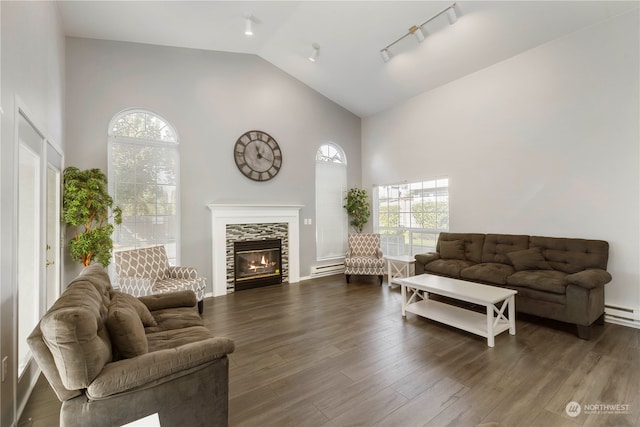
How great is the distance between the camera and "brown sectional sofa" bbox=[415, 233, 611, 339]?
2.97m

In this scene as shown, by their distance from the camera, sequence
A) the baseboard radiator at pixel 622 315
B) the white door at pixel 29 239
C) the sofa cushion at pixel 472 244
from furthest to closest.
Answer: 1. the sofa cushion at pixel 472 244
2. the baseboard radiator at pixel 622 315
3. the white door at pixel 29 239

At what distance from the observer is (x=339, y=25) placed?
418 cm

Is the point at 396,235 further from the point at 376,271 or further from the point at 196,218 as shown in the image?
the point at 196,218

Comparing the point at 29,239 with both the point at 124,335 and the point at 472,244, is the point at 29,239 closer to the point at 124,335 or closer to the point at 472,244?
the point at 124,335

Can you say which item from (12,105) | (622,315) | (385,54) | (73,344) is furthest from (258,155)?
(622,315)

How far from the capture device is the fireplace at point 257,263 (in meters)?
5.04

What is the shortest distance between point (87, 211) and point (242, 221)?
2.16 m

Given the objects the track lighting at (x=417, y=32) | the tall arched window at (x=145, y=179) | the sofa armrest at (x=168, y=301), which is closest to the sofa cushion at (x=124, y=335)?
the sofa armrest at (x=168, y=301)

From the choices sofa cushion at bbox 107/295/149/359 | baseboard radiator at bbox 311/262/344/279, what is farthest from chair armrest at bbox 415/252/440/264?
sofa cushion at bbox 107/295/149/359

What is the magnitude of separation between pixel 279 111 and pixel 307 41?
4.54 ft

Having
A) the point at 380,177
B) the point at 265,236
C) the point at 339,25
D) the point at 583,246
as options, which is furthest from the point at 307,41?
the point at 583,246

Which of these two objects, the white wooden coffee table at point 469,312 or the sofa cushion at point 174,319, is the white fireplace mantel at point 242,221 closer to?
the sofa cushion at point 174,319

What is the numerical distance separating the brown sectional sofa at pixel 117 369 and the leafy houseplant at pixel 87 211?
2143 mm

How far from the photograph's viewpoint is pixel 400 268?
5480mm
